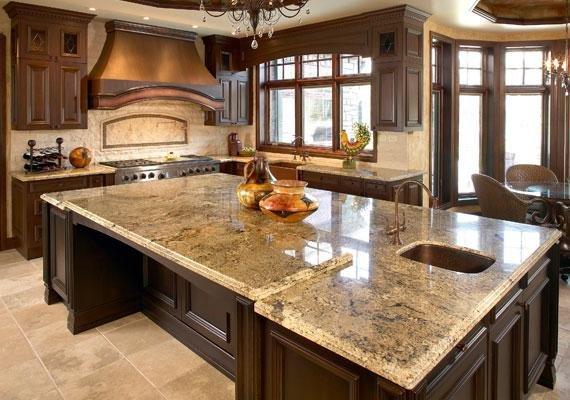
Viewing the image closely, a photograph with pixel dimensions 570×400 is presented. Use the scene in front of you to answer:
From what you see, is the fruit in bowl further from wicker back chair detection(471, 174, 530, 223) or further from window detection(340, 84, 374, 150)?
wicker back chair detection(471, 174, 530, 223)

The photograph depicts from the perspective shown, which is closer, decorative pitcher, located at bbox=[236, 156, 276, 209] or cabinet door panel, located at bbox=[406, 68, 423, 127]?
decorative pitcher, located at bbox=[236, 156, 276, 209]

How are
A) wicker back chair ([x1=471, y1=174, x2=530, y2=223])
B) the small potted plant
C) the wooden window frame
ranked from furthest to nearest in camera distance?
the wooden window frame → the small potted plant → wicker back chair ([x1=471, y1=174, x2=530, y2=223])

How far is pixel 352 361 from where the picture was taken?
1323 mm

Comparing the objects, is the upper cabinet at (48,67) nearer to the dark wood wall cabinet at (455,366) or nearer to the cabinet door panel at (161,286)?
the cabinet door panel at (161,286)

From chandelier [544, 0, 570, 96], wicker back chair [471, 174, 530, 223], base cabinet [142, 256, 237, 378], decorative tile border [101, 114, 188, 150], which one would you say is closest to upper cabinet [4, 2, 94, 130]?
decorative tile border [101, 114, 188, 150]

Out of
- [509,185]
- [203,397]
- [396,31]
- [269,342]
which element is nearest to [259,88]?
[396,31]

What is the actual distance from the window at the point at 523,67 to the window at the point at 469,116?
1.29 ft

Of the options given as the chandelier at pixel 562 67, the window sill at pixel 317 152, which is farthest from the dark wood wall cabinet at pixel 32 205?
the chandelier at pixel 562 67

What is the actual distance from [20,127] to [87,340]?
313cm

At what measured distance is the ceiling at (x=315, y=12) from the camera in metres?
5.10

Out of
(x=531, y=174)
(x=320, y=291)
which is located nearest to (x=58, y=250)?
(x=320, y=291)

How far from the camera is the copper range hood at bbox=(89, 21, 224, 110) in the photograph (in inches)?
226

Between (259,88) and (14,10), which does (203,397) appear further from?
(259,88)

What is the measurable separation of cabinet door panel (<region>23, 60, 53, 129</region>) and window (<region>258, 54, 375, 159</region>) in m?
3.25
